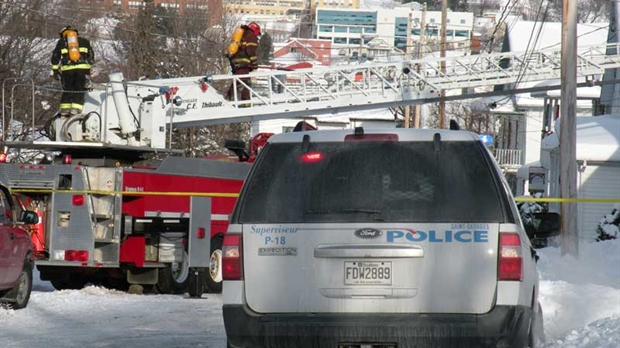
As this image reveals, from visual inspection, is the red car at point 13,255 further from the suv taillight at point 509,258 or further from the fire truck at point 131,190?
the suv taillight at point 509,258

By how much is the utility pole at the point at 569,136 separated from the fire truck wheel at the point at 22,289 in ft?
33.0

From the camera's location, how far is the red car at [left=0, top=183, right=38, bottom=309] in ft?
46.7

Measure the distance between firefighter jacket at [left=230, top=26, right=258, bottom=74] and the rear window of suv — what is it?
51.5 feet

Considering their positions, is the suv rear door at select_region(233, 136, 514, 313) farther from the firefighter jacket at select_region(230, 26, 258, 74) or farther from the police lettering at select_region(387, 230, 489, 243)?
the firefighter jacket at select_region(230, 26, 258, 74)

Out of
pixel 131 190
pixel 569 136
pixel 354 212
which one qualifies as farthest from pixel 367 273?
pixel 569 136

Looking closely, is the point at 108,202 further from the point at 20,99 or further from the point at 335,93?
the point at 20,99

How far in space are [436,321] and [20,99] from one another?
2977cm

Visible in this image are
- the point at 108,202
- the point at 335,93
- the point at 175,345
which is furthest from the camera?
the point at 335,93

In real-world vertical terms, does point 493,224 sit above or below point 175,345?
above

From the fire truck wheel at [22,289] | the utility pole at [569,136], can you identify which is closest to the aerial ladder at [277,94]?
the fire truck wheel at [22,289]

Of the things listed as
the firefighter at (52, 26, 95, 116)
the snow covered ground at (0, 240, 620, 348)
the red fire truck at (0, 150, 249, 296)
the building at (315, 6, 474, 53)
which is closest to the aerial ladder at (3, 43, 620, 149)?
the firefighter at (52, 26, 95, 116)

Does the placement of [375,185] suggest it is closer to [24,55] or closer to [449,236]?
[449,236]

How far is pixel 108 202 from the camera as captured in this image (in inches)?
699

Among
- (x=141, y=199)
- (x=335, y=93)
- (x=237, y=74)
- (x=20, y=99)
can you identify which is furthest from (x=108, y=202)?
(x=20, y=99)
